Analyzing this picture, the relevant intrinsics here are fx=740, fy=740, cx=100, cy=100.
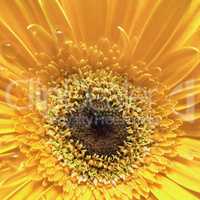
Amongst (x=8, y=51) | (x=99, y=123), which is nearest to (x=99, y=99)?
(x=99, y=123)

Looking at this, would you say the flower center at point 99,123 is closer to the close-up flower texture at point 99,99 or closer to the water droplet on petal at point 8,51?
the close-up flower texture at point 99,99

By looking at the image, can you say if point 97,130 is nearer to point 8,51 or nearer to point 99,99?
point 99,99

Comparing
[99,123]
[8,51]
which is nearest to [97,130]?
[99,123]

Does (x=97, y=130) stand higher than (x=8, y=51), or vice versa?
(x=8, y=51)

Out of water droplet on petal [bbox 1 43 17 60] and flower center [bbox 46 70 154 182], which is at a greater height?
Answer: water droplet on petal [bbox 1 43 17 60]

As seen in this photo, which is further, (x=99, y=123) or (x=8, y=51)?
(x=99, y=123)

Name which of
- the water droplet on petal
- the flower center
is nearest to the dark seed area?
the flower center

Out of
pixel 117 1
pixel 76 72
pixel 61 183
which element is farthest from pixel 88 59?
pixel 61 183

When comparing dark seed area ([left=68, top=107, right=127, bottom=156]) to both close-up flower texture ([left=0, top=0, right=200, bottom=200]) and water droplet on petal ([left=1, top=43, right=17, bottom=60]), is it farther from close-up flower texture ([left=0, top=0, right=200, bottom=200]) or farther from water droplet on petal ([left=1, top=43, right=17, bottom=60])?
water droplet on petal ([left=1, top=43, right=17, bottom=60])

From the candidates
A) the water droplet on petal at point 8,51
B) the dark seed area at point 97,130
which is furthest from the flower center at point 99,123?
the water droplet on petal at point 8,51
